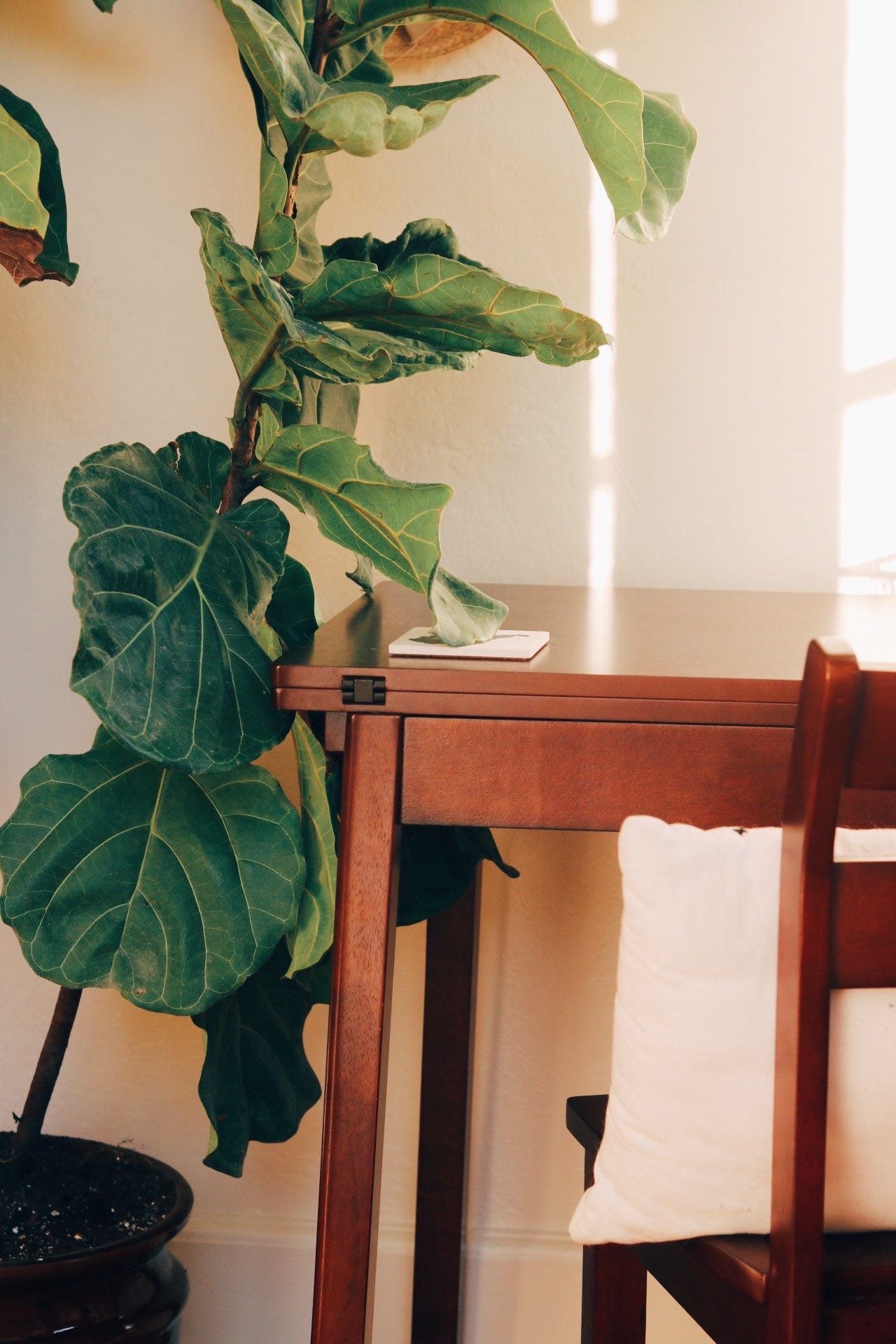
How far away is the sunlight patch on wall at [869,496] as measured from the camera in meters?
1.51

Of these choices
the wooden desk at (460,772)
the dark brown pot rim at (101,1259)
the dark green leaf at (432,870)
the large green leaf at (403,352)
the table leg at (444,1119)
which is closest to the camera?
the wooden desk at (460,772)

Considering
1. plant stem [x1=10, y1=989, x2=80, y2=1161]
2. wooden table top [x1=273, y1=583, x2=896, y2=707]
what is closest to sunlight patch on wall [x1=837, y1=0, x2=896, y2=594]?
wooden table top [x1=273, y1=583, x2=896, y2=707]

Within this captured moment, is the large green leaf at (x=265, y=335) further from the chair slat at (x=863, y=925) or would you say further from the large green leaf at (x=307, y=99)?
the chair slat at (x=863, y=925)

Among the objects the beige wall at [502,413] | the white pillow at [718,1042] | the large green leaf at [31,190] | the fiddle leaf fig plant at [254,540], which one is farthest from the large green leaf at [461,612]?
the beige wall at [502,413]

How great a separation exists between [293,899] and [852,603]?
777 mm

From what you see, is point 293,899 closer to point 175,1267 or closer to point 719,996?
point 719,996

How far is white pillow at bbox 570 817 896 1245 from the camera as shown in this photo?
2.06 ft

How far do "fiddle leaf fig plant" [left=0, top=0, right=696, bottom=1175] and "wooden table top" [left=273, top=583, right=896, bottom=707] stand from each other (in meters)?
0.07

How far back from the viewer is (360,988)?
2.66 feet

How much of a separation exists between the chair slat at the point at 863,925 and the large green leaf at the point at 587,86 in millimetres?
656

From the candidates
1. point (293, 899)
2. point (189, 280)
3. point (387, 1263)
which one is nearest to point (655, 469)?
point (189, 280)

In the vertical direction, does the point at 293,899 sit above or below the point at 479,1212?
above

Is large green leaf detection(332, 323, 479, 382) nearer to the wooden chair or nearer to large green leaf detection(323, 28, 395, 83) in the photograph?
large green leaf detection(323, 28, 395, 83)

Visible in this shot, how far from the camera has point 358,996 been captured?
81 centimetres
